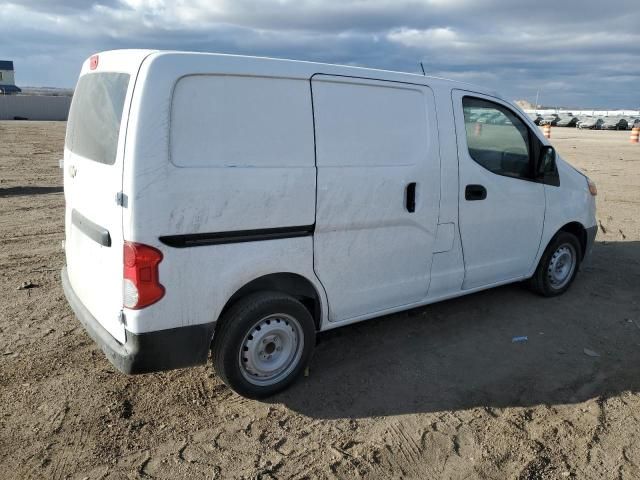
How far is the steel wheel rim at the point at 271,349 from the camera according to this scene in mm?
3443

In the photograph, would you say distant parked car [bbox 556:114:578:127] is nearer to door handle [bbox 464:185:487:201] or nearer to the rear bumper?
door handle [bbox 464:185:487:201]

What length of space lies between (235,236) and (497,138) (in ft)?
8.71

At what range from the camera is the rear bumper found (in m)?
3.00

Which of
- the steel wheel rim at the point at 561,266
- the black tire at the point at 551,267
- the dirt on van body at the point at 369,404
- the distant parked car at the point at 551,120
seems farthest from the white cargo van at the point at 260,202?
the distant parked car at the point at 551,120

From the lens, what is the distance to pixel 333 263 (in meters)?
3.68

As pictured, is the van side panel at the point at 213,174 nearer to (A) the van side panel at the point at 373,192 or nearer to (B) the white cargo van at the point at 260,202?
(B) the white cargo van at the point at 260,202

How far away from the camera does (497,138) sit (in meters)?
4.64

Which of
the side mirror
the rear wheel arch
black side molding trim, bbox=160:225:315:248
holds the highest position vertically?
the side mirror

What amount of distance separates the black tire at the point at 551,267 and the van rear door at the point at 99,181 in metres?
4.11

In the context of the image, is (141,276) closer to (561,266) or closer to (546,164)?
(546,164)

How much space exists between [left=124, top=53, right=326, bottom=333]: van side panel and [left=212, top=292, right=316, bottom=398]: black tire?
0.15 metres

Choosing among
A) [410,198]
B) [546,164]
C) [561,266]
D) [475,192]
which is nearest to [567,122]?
[561,266]

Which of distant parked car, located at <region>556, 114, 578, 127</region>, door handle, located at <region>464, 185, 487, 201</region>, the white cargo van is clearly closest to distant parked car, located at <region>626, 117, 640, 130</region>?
distant parked car, located at <region>556, 114, 578, 127</region>

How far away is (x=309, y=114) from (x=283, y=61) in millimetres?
357
